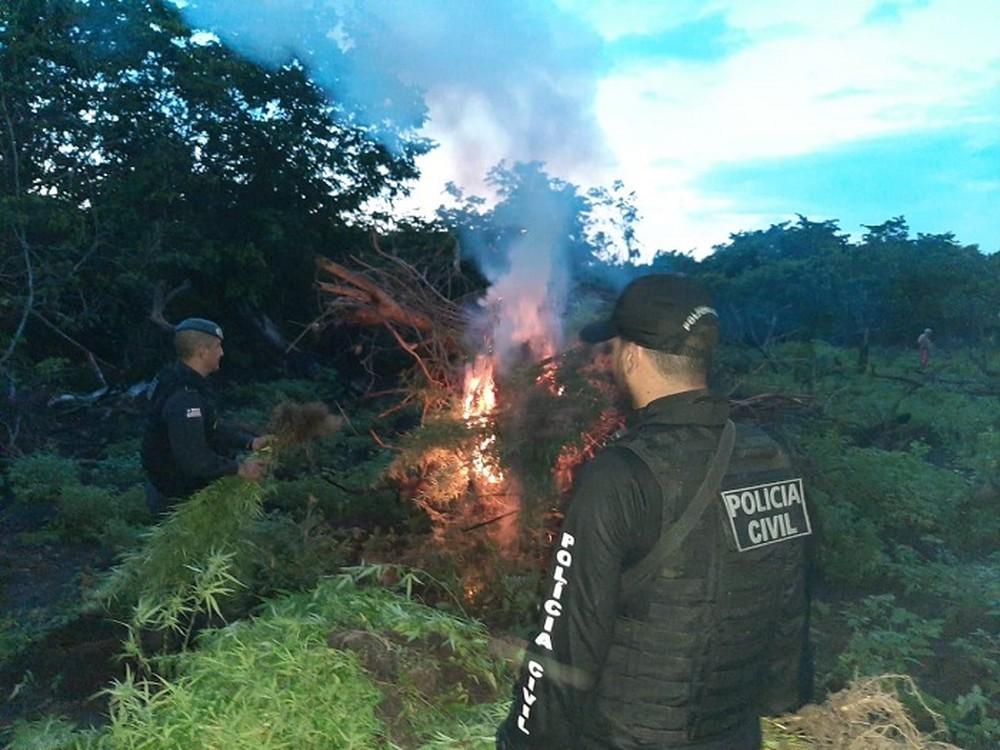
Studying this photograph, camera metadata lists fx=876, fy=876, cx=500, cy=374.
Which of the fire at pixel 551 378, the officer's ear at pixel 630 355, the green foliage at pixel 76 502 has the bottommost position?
the green foliage at pixel 76 502

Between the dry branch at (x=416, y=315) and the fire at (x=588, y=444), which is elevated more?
the dry branch at (x=416, y=315)

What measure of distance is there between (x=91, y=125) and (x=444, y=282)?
840 cm

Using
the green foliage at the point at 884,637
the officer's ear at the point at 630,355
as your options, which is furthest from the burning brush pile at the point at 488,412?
the officer's ear at the point at 630,355

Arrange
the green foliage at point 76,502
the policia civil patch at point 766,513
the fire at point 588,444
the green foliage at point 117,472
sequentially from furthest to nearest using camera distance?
the green foliage at point 117,472, the green foliage at point 76,502, the fire at point 588,444, the policia civil patch at point 766,513

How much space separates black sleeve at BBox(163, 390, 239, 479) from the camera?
437cm

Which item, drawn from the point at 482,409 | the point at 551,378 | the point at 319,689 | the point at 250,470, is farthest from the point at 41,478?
the point at 319,689

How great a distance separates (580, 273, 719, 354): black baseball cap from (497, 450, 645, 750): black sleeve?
0.30 m

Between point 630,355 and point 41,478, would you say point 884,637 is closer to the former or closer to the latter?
point 630,355

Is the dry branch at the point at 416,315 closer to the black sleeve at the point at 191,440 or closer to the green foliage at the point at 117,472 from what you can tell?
the black sleeve at the point at 191,440

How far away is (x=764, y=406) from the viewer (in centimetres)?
656

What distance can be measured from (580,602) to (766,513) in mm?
504

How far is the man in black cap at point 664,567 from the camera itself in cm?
184

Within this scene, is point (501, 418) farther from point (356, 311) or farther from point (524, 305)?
point (356, 311)

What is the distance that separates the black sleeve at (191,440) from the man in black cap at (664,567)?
108 inches
